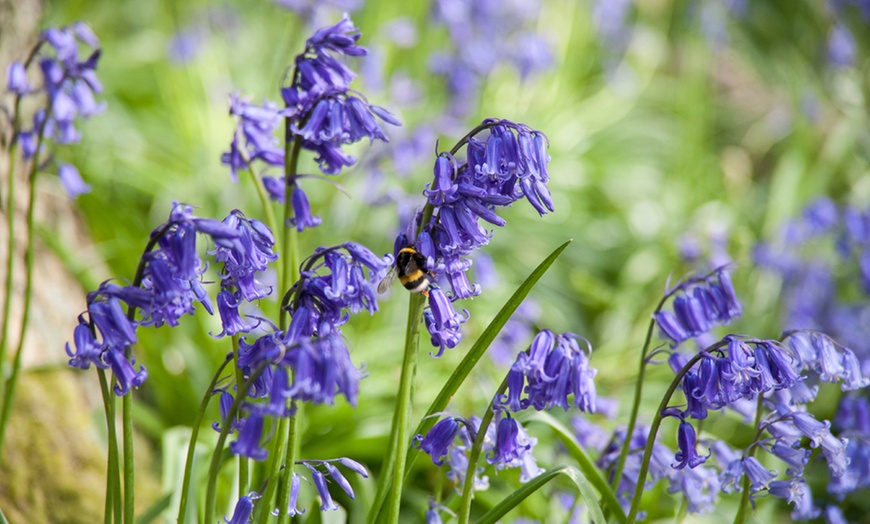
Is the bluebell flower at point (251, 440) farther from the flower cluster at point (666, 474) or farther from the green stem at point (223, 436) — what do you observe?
the flower cluster at point (666, 474)

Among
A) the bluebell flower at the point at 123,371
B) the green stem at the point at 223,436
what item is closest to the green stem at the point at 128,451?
the bluebell flower at the point at 123,371

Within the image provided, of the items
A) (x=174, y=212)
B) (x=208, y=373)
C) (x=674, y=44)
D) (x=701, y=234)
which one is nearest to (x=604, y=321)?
(x=701, y=234)

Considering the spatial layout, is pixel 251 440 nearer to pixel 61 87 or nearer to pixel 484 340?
pixel 484 340

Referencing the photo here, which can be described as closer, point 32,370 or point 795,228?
point 32,370

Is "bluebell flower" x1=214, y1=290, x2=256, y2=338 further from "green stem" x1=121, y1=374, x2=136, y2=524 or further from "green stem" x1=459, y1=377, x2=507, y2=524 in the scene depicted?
"green stem" x1=459, y1=377, x2=507, y2=524

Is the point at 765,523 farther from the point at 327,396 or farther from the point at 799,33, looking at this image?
the point at 799,33

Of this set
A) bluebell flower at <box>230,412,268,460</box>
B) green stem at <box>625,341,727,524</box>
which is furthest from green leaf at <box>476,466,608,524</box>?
bluebell flower at <box>230,412,268,460</box>

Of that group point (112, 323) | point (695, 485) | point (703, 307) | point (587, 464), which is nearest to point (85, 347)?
point (112, 323)

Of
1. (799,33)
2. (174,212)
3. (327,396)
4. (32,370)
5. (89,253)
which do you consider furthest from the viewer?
(799,33)
